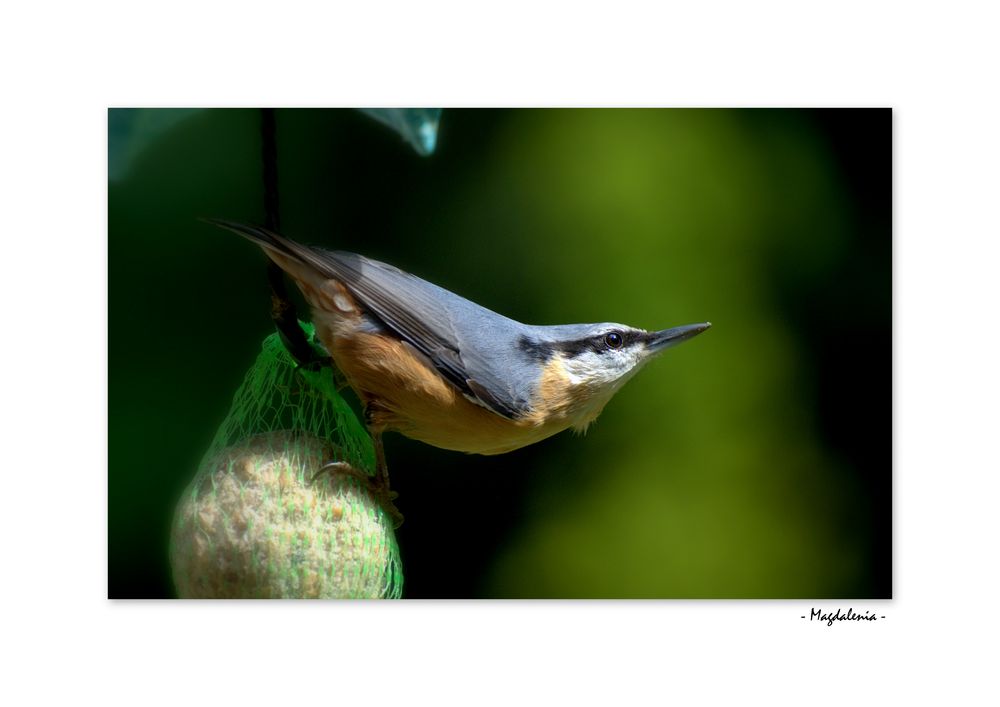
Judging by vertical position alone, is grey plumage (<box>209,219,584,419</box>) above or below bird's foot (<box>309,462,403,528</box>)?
above

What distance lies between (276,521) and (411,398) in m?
0.36

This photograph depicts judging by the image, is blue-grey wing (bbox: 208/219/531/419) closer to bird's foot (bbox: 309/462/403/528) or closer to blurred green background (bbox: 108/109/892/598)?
bird's foot (bbox: 309/462/403/528)

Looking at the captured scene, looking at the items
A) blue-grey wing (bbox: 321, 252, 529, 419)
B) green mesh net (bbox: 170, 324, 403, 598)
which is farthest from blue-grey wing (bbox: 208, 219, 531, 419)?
green mesh net (bbox: 170, 324, 403, 598)

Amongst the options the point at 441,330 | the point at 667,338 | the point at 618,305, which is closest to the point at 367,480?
the point at 441,330

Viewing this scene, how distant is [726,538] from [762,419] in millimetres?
333

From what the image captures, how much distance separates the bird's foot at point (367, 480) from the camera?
186cm

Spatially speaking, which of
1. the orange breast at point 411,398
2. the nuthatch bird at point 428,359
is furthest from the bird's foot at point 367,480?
the orange breast at point 411,398

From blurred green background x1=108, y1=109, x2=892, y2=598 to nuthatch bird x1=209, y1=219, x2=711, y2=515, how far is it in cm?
60

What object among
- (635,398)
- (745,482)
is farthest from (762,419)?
(635,398)

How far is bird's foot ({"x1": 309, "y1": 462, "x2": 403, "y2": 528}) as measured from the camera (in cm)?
186

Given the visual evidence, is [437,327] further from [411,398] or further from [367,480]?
[367,480]

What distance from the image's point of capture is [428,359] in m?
2.00

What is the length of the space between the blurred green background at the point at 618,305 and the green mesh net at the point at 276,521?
0.64 m

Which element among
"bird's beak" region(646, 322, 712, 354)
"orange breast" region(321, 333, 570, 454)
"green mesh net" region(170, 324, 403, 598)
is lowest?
"green mesh net" region(170, 324, 403, 598)
